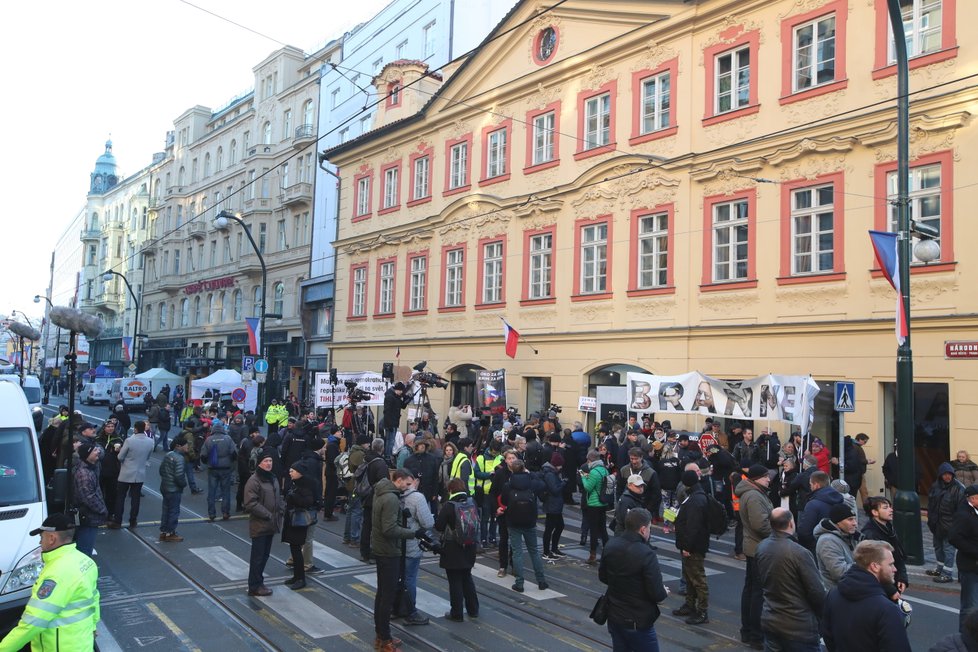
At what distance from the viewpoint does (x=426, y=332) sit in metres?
31.0

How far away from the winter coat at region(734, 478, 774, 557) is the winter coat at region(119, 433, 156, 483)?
9.97 m

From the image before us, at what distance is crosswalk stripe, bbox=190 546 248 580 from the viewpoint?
417 inches

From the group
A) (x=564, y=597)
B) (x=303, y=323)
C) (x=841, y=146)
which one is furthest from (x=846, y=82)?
(x=303, y=323)

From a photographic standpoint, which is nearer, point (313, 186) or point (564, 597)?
point (564, 597)

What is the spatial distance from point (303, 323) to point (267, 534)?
33.8 meters

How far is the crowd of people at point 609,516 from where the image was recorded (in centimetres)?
628

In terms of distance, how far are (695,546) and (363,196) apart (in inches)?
1153

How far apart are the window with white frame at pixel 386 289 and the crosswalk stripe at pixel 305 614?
2394 centimetres

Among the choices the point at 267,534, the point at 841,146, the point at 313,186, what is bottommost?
the point at 267,534

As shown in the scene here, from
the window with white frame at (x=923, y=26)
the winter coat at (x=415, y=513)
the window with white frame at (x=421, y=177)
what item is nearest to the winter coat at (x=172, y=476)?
the winter coat at (x=415, y=513)

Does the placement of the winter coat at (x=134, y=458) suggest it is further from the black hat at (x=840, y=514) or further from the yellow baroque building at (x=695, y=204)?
the yellow baroque building at (x=695, y=204)

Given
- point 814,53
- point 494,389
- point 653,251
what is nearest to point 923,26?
point 814,53

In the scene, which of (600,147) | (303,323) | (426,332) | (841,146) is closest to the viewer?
(841,146)

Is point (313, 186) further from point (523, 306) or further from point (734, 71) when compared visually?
point (734, 71)
